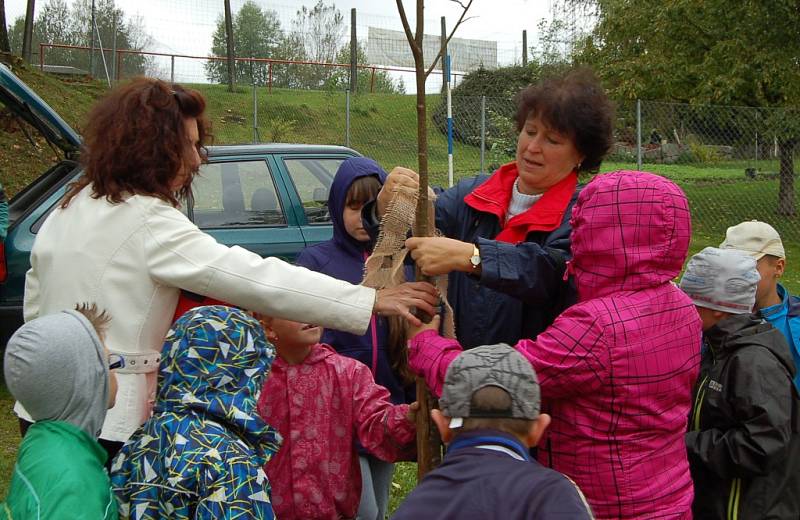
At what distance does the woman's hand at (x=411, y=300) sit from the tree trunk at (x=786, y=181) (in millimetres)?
13055

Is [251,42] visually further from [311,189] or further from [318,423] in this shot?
[318,423]

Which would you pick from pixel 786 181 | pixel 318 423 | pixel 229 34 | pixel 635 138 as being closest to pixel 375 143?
pixel 635 138

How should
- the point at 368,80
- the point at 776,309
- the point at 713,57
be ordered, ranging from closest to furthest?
the point at 776,309 → the point at 713,57 → the point at 368,80

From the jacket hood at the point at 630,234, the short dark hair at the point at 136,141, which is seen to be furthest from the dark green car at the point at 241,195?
the jacket hood at the point at 630,234

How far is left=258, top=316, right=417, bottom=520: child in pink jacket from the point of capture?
2430mm

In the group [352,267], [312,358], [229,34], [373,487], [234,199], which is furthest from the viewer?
[229,34]

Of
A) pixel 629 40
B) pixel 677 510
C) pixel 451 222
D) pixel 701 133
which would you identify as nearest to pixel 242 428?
pixel 451 222

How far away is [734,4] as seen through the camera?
1299cm

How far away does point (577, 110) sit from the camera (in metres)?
2.43

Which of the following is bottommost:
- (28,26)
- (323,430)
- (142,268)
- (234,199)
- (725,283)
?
(323,430)

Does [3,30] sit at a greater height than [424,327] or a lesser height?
greater

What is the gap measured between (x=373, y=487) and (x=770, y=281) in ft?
5.47

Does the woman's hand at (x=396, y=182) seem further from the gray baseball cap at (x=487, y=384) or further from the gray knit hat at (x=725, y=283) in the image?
the gray knit hat at (x=725, y=283)

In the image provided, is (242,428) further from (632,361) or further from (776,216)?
(776,216)
